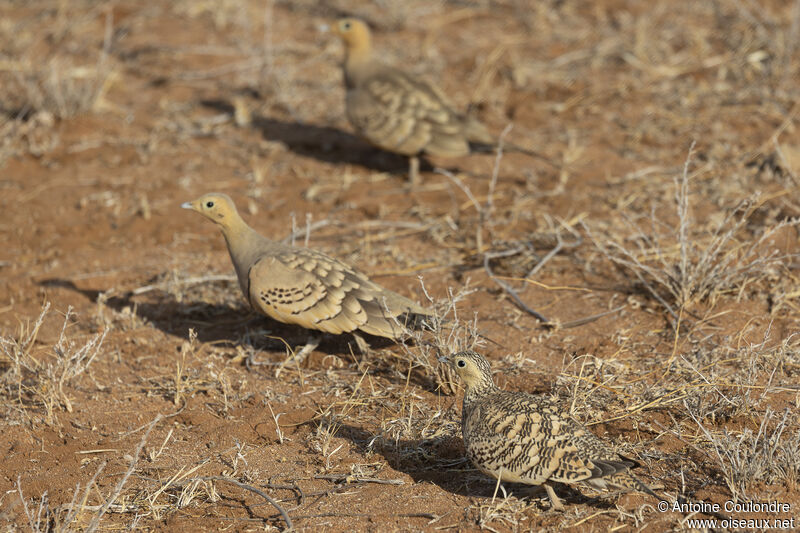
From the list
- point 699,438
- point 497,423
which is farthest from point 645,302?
point 497,423

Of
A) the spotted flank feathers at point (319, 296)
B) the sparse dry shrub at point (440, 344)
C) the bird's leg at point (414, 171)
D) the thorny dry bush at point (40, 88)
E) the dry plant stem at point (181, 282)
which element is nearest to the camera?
the sparse dry shrub at point (440, 344)

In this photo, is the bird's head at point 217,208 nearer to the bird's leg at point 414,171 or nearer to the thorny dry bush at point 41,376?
the thorny dry bush at point 41,376

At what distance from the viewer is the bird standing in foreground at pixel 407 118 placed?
296 inches

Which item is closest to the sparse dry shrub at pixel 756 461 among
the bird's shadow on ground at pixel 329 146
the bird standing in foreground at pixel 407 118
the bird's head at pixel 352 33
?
the bird standing in foreground at pixel 407 118

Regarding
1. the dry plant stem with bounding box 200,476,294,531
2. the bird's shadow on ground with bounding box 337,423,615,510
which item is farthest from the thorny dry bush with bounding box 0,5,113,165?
the bird's shadow on ground with bounding box 337,423,615,510

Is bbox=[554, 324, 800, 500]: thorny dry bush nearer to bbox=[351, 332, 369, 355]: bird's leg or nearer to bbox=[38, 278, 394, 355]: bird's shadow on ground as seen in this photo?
bbox=[351, 332, 369, 355]: bird's leg

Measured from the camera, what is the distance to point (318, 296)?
201 inches

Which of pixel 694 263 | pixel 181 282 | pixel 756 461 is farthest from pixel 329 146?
pixel 756 461

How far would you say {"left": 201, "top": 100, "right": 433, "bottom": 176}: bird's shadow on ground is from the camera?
8297 millimetres

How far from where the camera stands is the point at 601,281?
5883 mm

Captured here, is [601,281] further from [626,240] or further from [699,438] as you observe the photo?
[699,438]

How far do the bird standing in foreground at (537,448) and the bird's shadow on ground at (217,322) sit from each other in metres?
1.59

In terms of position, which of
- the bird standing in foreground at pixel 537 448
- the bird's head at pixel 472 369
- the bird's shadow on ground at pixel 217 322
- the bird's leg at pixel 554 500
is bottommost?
the bird's shadow on ground at pixel 217 322

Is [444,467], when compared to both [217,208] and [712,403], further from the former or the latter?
[217,208]
